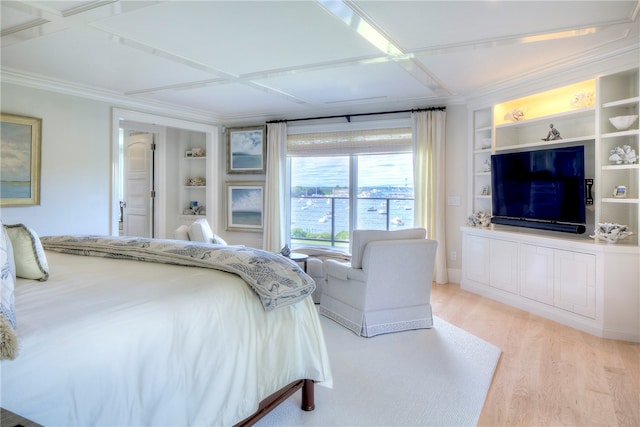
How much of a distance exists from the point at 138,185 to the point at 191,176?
2.94ft

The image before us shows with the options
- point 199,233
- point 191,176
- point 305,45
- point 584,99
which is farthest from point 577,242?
point 191,176

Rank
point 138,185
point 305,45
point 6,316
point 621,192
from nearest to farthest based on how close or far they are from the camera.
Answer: point 6,316
point 305,45
point 621,192
point 138,185

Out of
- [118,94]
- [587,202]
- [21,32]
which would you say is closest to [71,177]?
[118,94]

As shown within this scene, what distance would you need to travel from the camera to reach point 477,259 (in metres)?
4.54

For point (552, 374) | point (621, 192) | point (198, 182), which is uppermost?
point (198, 182)

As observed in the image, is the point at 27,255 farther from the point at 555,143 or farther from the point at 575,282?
the point at 555,143

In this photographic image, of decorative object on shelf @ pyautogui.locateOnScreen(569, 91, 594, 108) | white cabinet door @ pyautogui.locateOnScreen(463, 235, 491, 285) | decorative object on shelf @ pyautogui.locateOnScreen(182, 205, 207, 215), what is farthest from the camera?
decorative object on shelf @ pyautogui.locateOnScreen(182, 205, 207, 215)

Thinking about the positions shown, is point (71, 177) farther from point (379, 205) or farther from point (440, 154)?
point (440, 154)

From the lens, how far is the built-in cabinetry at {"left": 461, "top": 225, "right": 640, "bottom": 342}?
124 inches

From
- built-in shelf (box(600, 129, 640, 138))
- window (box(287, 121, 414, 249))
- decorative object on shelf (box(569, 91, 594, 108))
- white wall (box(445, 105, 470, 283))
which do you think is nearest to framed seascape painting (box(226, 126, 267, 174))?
window (box(287, 121, 414, 249))

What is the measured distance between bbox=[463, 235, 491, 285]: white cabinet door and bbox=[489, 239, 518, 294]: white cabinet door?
3.0 inches

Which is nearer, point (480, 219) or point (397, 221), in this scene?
point (480, 219)

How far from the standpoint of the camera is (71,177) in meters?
4.52

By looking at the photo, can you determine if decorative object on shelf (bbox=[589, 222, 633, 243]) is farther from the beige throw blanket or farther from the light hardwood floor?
the beige throw blanket
